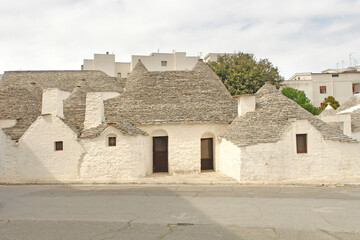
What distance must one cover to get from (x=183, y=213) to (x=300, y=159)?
911 cm

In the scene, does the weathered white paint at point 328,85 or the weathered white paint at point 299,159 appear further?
the weathered white paint at point 328,85

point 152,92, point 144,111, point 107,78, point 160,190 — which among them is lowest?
point 160,190

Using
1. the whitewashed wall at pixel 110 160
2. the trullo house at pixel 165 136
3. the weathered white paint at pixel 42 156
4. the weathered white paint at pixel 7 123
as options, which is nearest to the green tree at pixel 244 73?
the trullo house at pixel 165 136

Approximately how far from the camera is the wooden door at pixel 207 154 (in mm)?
20781

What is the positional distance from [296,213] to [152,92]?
1369 centimetres

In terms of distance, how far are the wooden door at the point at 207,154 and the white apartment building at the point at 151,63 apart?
96.4 ft

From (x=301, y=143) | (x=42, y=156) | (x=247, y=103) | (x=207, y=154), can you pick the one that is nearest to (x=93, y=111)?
(x=42, y=156)

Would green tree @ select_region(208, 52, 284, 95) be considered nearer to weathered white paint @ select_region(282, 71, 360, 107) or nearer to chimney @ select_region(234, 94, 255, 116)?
weathered white paint @ select_region(282, 71, 360, 107)

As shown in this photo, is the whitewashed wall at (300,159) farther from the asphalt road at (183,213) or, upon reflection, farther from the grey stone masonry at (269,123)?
the asphalt road at (183,213)

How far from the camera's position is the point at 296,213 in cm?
974

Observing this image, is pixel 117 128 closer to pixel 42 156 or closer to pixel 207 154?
pixel 42 156

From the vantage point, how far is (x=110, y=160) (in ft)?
57.7

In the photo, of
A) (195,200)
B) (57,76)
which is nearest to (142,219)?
(195,200)

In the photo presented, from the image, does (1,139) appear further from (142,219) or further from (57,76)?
(57,76)
